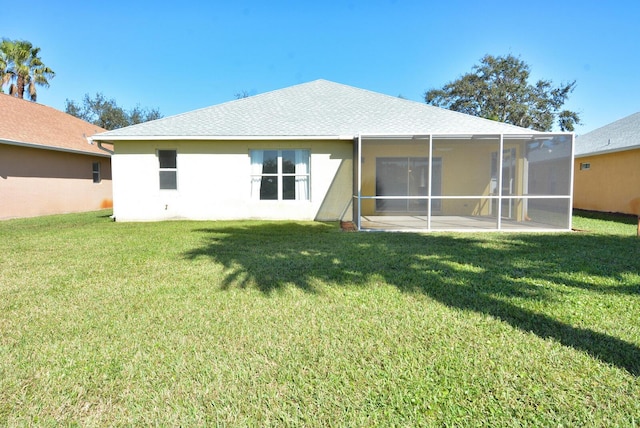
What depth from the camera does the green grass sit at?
78.8 inches

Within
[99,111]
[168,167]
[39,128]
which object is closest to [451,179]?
[168,167]

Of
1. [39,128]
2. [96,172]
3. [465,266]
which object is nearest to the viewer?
[465,266]

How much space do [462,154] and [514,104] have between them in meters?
22.4

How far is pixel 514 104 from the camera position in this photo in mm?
30781

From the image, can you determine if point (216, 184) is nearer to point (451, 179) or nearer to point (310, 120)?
point (310, 120)

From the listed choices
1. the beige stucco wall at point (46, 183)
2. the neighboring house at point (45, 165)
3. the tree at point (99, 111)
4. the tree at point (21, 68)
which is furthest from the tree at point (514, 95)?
the tree at point (99, 111)

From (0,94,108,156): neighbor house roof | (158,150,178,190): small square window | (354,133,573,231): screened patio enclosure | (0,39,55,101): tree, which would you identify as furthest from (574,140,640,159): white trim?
(0,39,55,101): tree

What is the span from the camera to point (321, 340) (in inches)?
111

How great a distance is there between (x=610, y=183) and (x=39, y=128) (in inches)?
946

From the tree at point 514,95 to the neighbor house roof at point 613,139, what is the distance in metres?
13.3

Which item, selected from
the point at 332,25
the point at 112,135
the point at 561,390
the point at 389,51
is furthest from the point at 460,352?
the point at 389,51

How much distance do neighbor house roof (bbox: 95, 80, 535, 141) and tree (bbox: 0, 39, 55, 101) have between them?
16.3 metres

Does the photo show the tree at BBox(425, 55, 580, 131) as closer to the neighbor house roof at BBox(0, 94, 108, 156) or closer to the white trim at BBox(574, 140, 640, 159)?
the white trim at BBox(574, 140, 640, 159)

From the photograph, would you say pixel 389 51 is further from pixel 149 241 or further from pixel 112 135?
pixel 149 241
